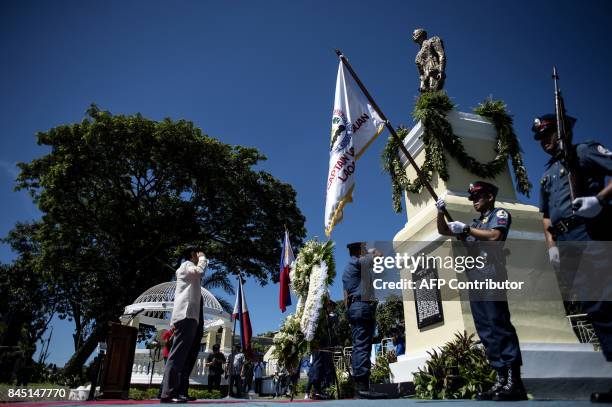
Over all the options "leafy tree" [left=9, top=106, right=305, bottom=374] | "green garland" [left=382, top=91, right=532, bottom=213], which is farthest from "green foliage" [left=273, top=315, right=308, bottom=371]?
"leafy tree" [left=9, top=106, right=305, bottom=374]

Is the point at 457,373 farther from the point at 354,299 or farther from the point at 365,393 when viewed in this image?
the point at 354,299

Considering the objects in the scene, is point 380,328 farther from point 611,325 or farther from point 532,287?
point 611,325

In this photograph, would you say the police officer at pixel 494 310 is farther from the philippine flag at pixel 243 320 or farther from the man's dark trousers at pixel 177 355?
the philippine flag at pixel 243 320

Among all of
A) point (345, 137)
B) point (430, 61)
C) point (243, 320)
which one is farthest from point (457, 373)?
point (243, 320)

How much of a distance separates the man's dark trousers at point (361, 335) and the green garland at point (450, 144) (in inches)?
123

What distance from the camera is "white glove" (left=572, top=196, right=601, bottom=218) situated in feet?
8.30

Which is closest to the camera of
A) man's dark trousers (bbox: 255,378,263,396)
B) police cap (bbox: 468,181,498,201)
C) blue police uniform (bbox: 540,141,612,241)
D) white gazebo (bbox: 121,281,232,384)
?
blue police uniform (bbox: 540,141,612,241)

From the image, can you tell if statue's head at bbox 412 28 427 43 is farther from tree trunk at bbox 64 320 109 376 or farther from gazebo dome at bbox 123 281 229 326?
tree trunk at bbox 64 320 109 376

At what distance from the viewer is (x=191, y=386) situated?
1566 centimetres

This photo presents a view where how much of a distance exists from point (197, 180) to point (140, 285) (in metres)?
7.75

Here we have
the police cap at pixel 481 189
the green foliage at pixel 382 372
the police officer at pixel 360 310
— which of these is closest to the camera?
the police cap at pixel 481 189

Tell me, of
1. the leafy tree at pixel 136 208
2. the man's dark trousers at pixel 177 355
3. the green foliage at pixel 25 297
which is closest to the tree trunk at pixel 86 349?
the leafy tree at pixel 136 208

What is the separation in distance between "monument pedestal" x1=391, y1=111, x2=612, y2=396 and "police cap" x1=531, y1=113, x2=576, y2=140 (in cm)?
297

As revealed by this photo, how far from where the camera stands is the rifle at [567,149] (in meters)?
2.86
